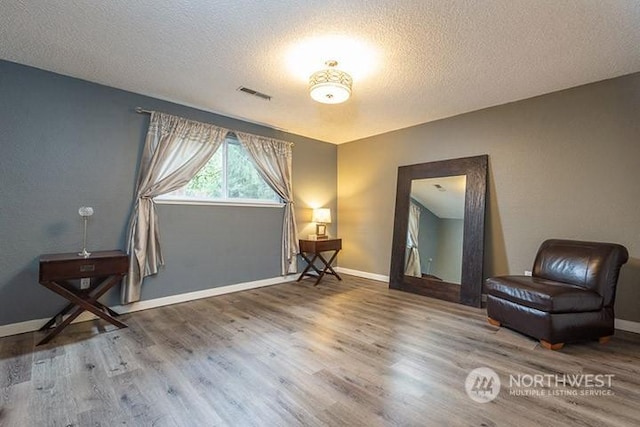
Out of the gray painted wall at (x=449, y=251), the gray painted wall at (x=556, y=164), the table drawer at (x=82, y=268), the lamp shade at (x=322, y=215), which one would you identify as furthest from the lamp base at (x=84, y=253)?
the gray painted wall at (x=556, y=164)

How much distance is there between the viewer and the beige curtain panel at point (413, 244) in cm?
418

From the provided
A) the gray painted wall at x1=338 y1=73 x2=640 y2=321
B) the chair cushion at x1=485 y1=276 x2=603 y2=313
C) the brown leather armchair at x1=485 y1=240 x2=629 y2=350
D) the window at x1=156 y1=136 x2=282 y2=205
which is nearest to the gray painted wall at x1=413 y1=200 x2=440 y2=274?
the gray painted wall at x1=338 y1=73 x2=640 y2=321

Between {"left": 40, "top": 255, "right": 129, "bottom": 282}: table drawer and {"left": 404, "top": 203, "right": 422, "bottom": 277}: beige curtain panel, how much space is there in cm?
351

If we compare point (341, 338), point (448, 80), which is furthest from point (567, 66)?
point (341, 338)

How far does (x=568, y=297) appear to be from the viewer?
2.36m

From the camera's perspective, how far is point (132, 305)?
3197 millimetres

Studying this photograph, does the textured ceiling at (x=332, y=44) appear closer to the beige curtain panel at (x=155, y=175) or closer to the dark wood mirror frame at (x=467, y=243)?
the beige curtain panel at (x=155, y=175)

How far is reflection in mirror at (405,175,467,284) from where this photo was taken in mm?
3805

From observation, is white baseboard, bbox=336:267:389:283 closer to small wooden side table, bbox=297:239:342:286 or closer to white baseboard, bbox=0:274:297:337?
small wooden side table, bbox=297:239:342:286

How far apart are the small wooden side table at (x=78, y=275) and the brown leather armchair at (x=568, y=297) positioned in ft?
12.0

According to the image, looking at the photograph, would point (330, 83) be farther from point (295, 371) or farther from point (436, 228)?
point (436, 228)

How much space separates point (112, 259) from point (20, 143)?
1336 mm

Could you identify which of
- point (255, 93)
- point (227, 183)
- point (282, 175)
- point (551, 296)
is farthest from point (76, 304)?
point (551, 296)

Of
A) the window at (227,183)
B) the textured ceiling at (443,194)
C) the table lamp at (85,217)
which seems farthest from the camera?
the textured ceiling at (443,194)
